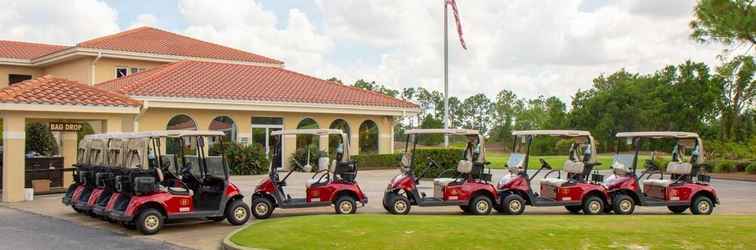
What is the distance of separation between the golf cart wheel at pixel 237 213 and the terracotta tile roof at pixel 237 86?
11204 millimetres

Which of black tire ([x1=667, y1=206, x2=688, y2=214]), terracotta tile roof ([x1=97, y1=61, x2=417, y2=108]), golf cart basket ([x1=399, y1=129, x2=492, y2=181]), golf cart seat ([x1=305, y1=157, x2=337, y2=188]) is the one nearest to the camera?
golf cart seat ([x1=305, y1=157, x2=337, y2=188])

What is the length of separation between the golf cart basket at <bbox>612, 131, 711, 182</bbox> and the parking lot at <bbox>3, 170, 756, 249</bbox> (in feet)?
2.89

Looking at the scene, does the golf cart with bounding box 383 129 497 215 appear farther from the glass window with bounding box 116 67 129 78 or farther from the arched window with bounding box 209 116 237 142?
the glass window with bounding box 116 67 129 78

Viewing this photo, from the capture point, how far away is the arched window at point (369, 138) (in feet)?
97.0

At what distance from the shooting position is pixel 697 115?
55156 millimetres

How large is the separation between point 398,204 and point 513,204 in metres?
2.04

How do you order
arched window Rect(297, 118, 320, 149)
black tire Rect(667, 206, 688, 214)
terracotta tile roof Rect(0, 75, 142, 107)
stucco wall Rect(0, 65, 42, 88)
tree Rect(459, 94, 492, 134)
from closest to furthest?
black tire Rect(667, 206, 688, 214), terracotta tile roof Rect(0, 75, 142, 107), arched window Rect(297, 118, 320, 149), stucco wall Rect(0, 65, 42, 88), tree Rect(459, 94, 492, 134)

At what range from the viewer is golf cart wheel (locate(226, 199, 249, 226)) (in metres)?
12.7

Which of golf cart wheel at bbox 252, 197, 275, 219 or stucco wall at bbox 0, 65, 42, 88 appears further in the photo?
stucco wall at bbox 0, 65, 42, 88

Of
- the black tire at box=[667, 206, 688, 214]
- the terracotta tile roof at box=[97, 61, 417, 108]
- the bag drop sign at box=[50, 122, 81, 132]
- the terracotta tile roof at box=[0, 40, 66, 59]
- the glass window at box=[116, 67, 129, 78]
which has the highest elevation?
the terracotta tile roof at box=[0, 40, 66, 59]

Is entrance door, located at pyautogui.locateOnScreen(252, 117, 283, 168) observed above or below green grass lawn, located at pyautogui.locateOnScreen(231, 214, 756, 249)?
above

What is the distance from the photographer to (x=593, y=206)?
1429 cm

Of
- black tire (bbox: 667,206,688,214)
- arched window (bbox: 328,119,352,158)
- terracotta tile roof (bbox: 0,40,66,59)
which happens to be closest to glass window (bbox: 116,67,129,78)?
terracotta tile roof (bbox: 0,40,66,59)

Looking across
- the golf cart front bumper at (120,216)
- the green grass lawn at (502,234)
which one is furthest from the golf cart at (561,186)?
the golf cart front bumper at (120,216)
